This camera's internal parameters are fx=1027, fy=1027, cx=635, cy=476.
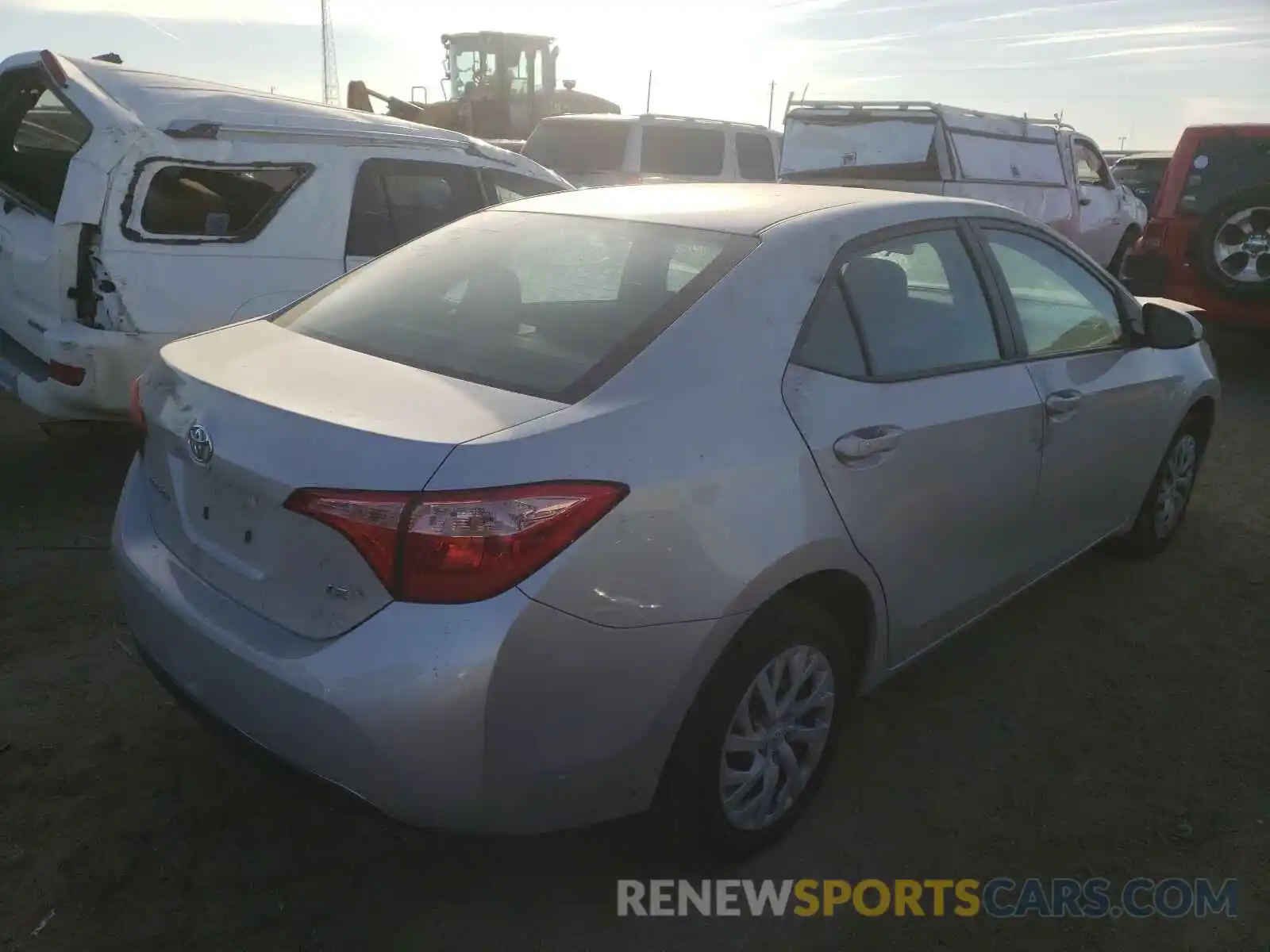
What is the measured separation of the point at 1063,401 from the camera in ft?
10.7

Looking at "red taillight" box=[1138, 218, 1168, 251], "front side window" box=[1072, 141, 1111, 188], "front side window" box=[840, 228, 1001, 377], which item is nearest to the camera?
"front side window" box=[840, 228, 1001, 377]

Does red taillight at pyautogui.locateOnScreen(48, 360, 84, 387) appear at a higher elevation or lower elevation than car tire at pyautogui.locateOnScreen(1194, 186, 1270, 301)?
lower

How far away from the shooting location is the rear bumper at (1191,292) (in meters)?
7.72

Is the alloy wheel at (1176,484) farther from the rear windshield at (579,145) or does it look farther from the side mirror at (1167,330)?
the rear windshield at (579,145)

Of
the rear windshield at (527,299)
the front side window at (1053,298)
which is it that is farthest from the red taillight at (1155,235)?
the rear windshield at (527,299)

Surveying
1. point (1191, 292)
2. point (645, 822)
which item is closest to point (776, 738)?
point (645, 822)

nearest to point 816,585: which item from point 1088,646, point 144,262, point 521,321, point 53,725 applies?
point 521,321

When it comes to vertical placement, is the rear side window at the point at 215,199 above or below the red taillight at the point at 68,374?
above

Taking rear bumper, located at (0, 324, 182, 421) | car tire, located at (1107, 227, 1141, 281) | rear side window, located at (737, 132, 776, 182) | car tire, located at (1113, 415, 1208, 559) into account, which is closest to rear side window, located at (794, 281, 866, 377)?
car tire, located at (1113, 415, 1208, 559)

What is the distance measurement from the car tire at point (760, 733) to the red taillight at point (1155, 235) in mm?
7411

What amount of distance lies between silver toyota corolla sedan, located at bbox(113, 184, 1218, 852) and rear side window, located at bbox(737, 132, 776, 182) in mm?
8814

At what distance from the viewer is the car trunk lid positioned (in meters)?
1.92

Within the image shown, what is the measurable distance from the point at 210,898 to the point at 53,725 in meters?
0.94

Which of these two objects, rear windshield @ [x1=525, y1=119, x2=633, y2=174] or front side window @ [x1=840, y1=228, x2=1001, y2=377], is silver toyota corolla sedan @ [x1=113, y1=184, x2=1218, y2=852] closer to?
front side window @ [x1=840, y1=228, x2=1001, y2=377]
